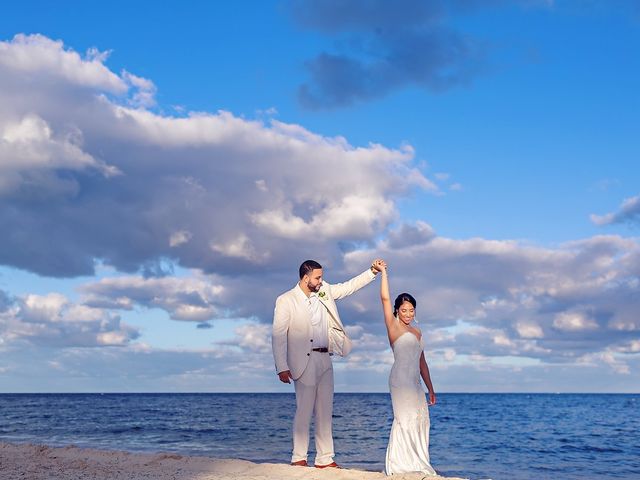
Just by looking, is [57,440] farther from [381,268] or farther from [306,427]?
[381,268]

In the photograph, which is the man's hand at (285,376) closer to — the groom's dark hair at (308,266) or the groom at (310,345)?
the groom at (310,345)

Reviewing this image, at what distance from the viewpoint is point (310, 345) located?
829cm

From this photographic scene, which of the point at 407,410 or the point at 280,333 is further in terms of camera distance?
the point at 280,333

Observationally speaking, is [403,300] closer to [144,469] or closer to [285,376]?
[285,376]

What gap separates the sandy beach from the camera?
26.0 ft

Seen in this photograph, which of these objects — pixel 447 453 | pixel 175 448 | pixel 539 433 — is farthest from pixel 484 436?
pixel 175 448

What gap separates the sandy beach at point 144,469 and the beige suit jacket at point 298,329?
1.22 m

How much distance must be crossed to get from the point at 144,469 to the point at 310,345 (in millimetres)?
2767

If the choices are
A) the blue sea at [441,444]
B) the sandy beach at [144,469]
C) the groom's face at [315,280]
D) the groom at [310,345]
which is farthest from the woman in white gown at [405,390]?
the blue sea at [441,444]

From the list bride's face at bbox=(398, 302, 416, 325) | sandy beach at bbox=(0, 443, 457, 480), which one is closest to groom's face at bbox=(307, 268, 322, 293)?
bride's face at bbox=(398, 302, 416, 325)

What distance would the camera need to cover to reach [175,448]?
19.6 m

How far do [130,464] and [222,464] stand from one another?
136 cm

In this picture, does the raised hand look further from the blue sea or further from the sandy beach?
the blue sea

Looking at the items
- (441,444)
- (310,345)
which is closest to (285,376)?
(310,345)
